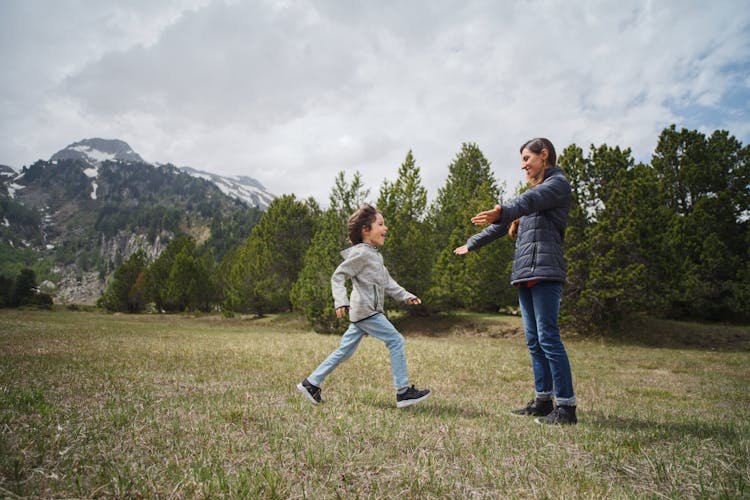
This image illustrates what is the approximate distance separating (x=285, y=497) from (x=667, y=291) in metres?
24.6

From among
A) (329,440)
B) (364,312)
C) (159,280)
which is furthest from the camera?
(159,280)

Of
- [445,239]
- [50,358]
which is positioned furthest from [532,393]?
[445,239]

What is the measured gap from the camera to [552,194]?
13.7 feet

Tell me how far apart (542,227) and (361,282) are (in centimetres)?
228

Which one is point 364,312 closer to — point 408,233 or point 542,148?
point 542,148

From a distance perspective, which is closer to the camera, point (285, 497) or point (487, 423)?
point (285, 497)

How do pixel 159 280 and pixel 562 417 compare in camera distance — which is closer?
pixel 562 417

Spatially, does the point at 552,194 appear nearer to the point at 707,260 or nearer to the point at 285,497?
the point at 285,497

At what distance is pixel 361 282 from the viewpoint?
496 cm

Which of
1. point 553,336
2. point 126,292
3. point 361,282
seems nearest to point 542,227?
point 553,336

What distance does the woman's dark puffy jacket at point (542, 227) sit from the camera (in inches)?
161

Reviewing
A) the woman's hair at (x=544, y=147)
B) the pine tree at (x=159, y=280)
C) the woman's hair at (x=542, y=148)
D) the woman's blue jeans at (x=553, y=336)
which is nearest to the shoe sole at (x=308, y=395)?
the woman's blue jeans at (x=553, y=336)

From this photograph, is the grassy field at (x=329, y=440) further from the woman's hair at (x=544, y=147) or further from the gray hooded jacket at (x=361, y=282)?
the woman's hair at (x=544, y=147)

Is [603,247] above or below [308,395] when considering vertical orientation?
above
